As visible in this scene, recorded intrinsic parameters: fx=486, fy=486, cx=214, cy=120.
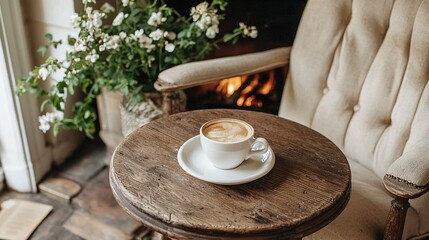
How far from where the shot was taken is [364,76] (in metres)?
1.51

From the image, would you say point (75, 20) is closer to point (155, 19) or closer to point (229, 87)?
point (155, 19)

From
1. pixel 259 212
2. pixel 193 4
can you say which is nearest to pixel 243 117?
pixel 259 212

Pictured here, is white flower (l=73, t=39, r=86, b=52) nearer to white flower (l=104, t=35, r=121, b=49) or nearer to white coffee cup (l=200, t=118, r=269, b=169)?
white flower (l=104, t=35, r=121, b=49)

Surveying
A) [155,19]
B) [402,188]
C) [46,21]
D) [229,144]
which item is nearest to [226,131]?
[229,144]

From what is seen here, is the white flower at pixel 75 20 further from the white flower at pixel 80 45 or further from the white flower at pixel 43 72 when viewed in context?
the white flower at pixel 43 72

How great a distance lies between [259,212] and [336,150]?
1.07 ft

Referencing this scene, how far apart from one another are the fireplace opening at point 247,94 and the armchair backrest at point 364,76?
504 mm

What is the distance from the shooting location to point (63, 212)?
72.5 inches

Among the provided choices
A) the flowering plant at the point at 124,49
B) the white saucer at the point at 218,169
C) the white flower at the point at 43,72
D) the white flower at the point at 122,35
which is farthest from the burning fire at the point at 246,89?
the white saucer at the point at 218,169

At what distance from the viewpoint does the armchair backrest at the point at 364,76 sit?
1.39m

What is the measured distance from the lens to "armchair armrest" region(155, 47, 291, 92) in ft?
4.66

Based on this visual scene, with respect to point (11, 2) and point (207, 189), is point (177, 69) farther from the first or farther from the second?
point (11, 2)

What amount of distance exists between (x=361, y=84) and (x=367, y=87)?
25mm

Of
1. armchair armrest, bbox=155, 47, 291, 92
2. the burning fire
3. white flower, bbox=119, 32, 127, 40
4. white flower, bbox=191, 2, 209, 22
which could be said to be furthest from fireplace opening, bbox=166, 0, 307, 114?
white flower, bbox=119, 32, 127, 40
